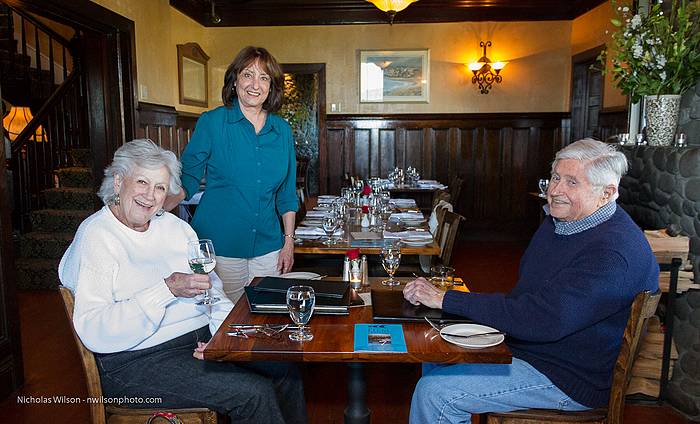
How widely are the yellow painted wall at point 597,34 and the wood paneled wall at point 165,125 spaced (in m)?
4.70

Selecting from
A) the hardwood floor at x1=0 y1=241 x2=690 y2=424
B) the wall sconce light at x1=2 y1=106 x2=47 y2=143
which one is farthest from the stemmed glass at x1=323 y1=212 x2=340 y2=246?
the wall sconce light at x1=2 y1=106 x2=47 y2=143

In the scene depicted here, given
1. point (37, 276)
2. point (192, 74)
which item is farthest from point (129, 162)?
point (192, 74)

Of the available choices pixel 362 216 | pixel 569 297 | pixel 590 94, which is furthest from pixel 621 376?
pixel 590 94

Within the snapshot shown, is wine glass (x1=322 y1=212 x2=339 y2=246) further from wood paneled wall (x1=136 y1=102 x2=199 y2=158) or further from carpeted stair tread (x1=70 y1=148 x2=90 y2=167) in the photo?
carpeted stair tread (x1=70 y1=148 x2=90 y2=167)

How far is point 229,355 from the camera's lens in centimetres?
170

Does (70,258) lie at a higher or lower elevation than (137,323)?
higher

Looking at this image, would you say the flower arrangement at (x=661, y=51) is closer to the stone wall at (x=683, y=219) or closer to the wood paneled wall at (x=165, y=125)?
the stone wall at (x=683, y=219)

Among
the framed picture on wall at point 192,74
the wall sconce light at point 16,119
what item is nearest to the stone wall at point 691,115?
the framed picture on wall at point 192,74

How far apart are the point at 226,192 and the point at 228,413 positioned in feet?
3.76

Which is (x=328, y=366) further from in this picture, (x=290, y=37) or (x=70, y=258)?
(x=290, y=37)

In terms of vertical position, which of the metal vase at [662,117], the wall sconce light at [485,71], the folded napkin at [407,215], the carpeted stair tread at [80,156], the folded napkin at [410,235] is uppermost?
the wall sconce light at [485,71]

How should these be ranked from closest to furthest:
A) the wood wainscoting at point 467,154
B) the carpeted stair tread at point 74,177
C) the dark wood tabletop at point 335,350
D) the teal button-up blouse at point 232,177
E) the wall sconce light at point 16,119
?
the dark wood tabletop at point 335,350, the teal button-up blouse at point 232,177, the carpeted stair tread at point 74,177, the wall sconce light at point 16,119, the wood wainscoting at point 467,154

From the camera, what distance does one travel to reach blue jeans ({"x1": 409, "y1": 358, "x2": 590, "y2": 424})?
6.20ft

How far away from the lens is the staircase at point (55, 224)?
5664 millimetres
